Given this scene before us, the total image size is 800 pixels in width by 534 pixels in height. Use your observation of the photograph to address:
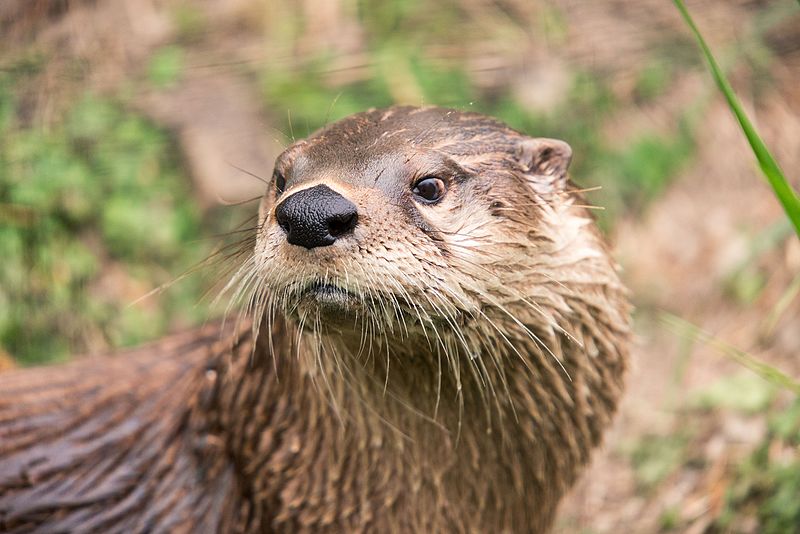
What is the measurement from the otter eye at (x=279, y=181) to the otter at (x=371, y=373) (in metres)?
→ 0.01

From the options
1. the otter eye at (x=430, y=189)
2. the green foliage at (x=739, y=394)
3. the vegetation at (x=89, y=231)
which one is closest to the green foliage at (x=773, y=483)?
the green foliage at (x=739, y=394)

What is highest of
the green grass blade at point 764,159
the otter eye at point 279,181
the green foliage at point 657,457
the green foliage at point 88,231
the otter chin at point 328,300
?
the green grass blade at point 764,159

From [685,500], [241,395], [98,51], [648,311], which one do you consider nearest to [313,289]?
[241,395]

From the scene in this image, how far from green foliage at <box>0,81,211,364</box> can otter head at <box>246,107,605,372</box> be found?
1.69 meters

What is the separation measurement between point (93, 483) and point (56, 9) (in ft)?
8.71

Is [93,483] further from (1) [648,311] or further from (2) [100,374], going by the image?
(1) [648,311]

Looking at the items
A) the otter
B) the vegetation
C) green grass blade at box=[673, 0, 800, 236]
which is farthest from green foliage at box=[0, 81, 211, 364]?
green grass blade at box=[673, 0, 800, 236]

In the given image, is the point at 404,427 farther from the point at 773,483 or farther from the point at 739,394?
the point at 739,394

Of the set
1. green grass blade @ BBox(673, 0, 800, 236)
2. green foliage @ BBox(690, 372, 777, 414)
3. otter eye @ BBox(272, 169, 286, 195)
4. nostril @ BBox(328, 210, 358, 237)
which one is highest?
green grass blade @ BBox(673, 0, 800, 236)

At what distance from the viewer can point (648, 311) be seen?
3.38 m

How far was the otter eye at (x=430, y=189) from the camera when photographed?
1655 mm

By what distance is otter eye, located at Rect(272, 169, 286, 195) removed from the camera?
1.74m

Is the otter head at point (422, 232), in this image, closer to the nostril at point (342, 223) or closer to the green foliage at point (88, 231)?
the nostril at point (342, 223)

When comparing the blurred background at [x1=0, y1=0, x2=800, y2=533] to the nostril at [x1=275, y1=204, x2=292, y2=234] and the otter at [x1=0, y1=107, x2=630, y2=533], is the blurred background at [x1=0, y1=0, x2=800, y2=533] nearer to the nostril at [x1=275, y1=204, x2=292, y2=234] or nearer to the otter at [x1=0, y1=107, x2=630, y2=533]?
the otter at [x1=0, y1=107, x2=630, y2=533]
